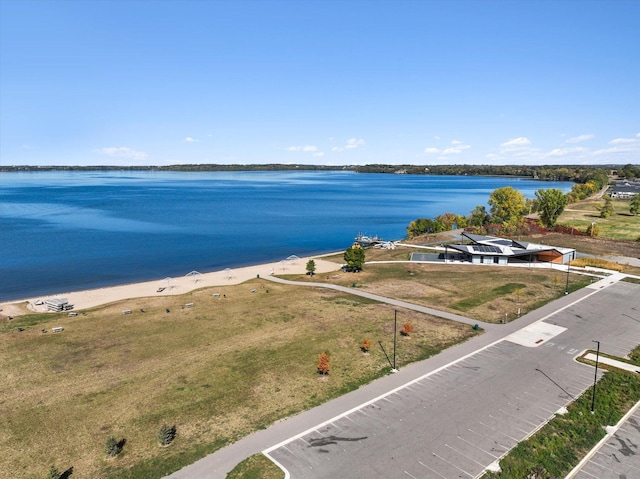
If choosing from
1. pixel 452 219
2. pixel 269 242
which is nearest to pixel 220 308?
pixel 269 242

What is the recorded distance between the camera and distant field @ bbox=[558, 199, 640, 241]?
104m

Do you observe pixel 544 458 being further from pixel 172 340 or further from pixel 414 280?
pixel 414 280

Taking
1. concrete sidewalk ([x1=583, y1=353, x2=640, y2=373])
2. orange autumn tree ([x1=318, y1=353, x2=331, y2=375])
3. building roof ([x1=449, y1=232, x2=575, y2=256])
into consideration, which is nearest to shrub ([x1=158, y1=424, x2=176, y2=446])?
orange autumn tree ([x1=318, y1=353, x2=331, y2=375])

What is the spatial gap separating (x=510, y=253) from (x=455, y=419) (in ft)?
185

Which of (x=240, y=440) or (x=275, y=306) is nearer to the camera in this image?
(x=240, y=440)

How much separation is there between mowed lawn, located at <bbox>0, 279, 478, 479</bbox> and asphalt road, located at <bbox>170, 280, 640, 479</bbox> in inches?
71.1

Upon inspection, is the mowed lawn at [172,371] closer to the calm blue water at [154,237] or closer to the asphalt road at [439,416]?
the asphalt road at [439,416]

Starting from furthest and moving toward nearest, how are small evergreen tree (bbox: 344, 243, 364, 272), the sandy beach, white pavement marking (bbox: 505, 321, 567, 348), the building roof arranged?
the building roof, small evergreen tree (bbox: 344, 243, 364, 272), the sandy beach, white pavement marking (bbox: 505, 321, 567, 348)

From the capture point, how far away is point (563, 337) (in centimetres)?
4059

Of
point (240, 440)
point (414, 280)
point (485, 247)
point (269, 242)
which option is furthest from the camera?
point (269, 242)

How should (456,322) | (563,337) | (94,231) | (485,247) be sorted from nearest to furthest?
(563,337) → (456,322) → (485,247) → (94,231)

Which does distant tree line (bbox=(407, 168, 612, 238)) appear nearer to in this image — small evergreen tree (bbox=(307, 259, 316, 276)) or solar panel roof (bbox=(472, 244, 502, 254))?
solar panel roof (bbox=(472, 244, 502, 254))

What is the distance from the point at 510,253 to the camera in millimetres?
75688

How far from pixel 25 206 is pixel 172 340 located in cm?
19093
